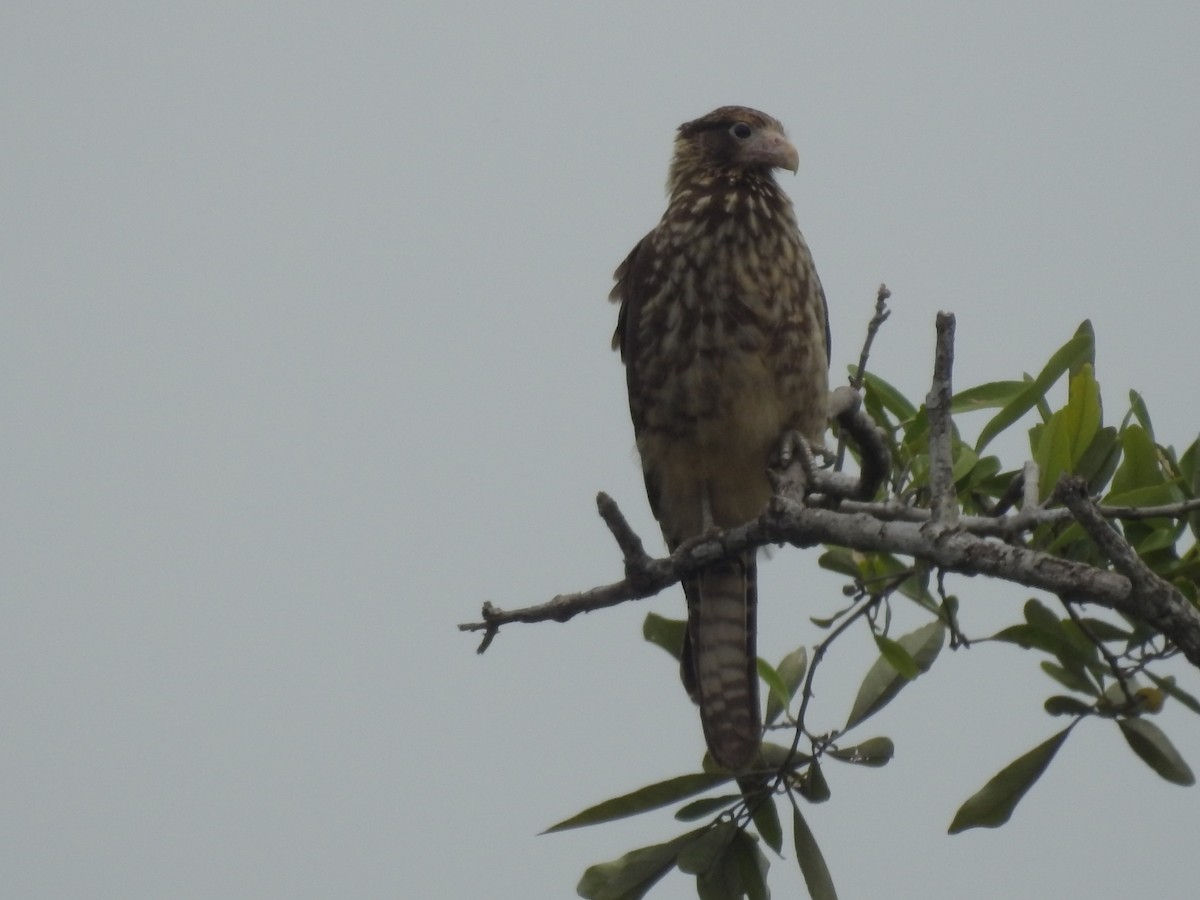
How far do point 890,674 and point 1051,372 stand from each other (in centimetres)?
68

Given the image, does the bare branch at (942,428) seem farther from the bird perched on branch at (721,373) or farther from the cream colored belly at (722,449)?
the cream colored belly at (722,449)

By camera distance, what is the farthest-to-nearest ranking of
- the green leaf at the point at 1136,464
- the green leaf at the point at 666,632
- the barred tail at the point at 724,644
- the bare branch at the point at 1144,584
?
1. the barred tail at the point at 724,644
2. the green leaf at the point at 666,632
3. the green leaf at the point at 1136,464
4. the bare branch at the point at 1144,584

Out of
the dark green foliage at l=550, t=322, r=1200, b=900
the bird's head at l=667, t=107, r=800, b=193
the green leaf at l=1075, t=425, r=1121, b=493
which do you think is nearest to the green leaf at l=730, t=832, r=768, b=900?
the dark green foliage at l=550, t=322, r=1200, b=900

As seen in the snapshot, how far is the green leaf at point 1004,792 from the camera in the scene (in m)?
2.51

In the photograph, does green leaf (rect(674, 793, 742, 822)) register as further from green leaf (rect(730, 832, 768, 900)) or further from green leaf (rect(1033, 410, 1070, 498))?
green leaf (rect(1033, 410, 1070, 498))

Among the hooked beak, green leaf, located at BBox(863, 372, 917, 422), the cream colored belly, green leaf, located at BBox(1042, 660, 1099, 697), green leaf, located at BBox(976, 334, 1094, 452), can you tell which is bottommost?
green leaf, located at BBox(1042, 660, 1099, 697)

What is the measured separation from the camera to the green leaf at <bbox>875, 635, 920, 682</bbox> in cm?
264

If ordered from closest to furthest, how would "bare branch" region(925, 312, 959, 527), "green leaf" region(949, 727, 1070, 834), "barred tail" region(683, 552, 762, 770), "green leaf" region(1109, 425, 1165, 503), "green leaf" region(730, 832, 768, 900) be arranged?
1. "bare branch" region(925, 312, 959, 527)
2. "green leaf" region(949, 727, 1070, 834)
3. "green leaf" region(1109, 425, 1165, 503)
4. "green leaf" region(730, 832, 768, 900)
5. "barred tail" region(683, 552, 762, 770)

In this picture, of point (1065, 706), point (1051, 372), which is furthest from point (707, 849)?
point (1051, 372)

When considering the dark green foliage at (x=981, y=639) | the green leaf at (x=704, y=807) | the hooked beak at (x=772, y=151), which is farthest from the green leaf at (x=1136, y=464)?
the hooked beak at (x=772, y=151)

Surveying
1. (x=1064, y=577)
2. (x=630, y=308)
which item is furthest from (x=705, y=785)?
(x=630, y=308)

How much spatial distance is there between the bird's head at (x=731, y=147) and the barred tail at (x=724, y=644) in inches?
47.9

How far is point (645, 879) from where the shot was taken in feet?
9.36

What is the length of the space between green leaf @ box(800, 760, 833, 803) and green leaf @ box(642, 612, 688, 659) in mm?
479
